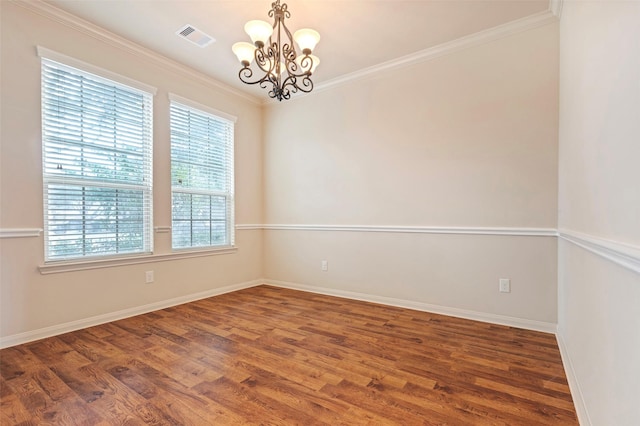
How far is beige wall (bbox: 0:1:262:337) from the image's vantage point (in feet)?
7.76

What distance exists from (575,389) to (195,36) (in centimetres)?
396

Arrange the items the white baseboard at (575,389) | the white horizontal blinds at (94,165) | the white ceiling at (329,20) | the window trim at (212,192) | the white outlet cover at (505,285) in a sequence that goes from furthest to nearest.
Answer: the window trim at (212,192), the white outlet cover at (505,285), the white horizontal blinds at (94,165), the white ceiling at (329,20), the white baseboard at (575,389)

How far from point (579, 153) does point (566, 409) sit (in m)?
1.39

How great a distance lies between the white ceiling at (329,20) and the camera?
248 cm

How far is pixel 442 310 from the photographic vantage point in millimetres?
3135

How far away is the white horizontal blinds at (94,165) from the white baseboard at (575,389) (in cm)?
364

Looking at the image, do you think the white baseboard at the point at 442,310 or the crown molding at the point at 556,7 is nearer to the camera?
the crown molding at the point at 556,7

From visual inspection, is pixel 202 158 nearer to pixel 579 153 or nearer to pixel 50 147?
pixel 50 147

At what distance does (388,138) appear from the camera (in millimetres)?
3494

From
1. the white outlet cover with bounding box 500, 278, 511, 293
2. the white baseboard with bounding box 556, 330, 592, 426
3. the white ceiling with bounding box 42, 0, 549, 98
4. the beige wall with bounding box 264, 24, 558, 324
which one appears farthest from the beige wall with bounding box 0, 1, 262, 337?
the white baseboard with bounding box 556, 330, 592, 426

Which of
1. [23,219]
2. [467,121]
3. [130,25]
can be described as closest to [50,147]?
[23,219]

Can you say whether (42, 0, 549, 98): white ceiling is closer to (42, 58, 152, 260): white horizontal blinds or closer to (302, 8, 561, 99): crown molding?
(302, 8, 561, 99): crown molding

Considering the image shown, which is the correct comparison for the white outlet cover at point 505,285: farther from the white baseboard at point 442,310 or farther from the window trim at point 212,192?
the window trim at point 212,192

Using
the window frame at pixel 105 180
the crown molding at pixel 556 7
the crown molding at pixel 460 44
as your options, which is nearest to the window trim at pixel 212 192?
the window frame at pixel 105 180
